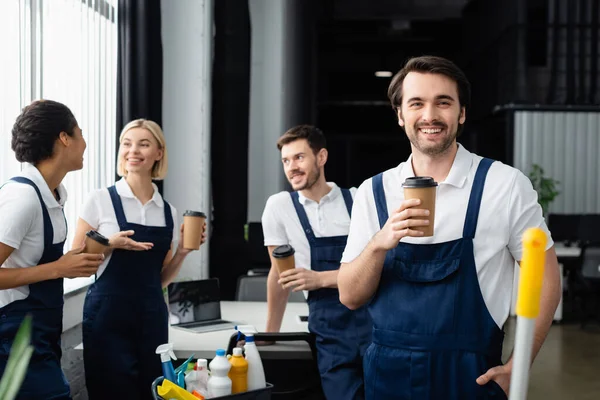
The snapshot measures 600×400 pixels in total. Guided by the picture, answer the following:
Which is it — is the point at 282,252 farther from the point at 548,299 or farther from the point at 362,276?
the point at 548,299

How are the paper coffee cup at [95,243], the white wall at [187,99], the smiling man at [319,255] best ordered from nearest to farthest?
the paper coffee cup at [95,243] → the smiling man at [319,255] → the white wall at [187,99]

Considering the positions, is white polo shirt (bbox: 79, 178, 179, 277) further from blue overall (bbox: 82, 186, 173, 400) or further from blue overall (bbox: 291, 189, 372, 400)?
blue overall (bbox: 291, 189, 372, 400)

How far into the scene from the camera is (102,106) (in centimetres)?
443

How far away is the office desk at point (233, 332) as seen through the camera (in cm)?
283

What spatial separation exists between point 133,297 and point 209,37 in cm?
313

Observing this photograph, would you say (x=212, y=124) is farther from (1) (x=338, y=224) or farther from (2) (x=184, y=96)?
(1) (x=338, y=224)

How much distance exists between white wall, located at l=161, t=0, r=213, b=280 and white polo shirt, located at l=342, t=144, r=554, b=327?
389 cm

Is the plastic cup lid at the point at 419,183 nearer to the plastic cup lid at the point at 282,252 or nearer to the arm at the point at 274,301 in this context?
the plastic cup lid at the point at 282,252


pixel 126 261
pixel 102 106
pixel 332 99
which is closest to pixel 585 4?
pixel 332 99

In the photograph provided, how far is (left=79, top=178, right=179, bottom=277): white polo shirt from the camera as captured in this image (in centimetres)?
296

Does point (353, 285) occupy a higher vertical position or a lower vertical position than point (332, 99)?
lower

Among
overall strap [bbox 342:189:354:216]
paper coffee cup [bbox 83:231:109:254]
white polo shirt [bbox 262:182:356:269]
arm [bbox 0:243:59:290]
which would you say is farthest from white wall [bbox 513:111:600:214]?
arm [bbox 0:243:59:290]

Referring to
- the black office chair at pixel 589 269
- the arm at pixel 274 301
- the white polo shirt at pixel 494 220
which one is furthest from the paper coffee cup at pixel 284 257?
the black office chair at pixel 589 269

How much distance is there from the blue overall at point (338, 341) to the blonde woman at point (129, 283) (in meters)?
0.70
